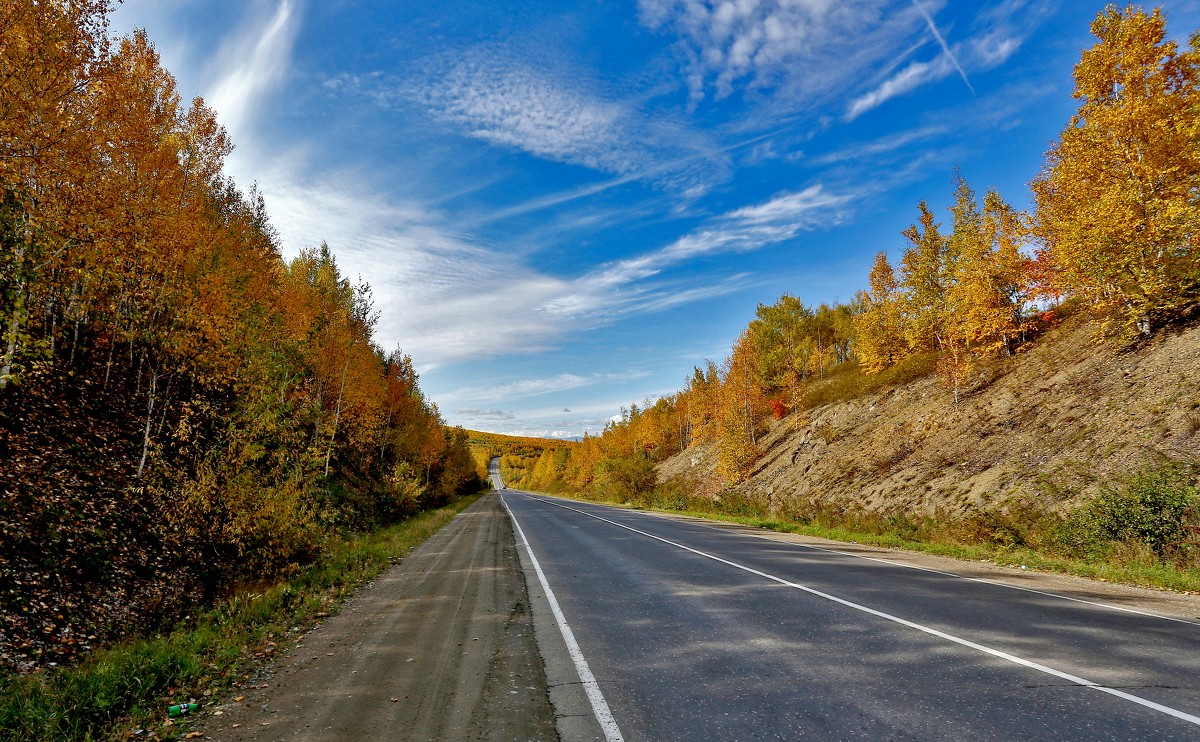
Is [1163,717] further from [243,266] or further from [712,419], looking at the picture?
[712,419]

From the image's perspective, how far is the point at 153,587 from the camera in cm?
973

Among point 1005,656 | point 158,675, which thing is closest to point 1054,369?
point 1005,656

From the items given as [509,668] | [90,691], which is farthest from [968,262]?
[90,691]

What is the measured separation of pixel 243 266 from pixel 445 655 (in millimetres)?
22761

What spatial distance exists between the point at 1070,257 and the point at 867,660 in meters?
23.0

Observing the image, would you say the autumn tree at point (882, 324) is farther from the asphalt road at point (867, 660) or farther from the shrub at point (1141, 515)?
the asphalt road at point (867, 660)

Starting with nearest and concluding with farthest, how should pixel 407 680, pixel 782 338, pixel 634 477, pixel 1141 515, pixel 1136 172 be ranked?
pixel 407 680
pixel 1141 515
pixel 1136 172
pixel 634 477
pixel 782 338

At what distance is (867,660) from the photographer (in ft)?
18.0

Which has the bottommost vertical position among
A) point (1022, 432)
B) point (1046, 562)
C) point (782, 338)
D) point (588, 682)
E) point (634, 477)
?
point (634, 477)

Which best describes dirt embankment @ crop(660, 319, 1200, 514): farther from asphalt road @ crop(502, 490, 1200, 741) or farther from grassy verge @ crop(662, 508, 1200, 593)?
asphalt road @ crop(502, 490, 1200, 741)

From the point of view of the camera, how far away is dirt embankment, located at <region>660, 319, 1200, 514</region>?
632 inches

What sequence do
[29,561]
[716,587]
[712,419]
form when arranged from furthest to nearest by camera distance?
1. [712,419]
2. [716,587]
3. [29,561]

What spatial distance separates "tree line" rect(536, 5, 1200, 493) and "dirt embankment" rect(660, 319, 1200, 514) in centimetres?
182

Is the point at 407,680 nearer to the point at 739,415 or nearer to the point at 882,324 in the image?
the point at 739,415
